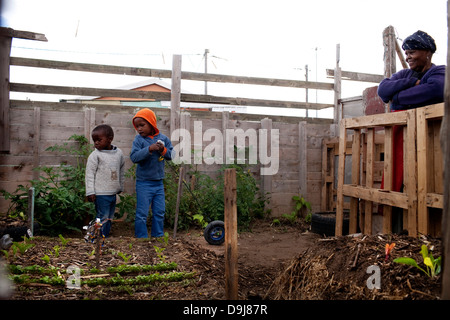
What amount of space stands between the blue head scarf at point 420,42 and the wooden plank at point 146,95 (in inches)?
154

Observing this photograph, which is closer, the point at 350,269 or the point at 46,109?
the point at 350,269

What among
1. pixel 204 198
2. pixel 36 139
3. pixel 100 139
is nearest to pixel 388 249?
pixel 100 139

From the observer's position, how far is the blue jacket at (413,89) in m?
3.42

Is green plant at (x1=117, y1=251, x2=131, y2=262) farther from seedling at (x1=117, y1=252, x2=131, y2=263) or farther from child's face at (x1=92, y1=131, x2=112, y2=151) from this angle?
child's face at (x1=92, y1=131, x2=112, y2=151)

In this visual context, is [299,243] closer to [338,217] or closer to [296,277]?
[338,217]

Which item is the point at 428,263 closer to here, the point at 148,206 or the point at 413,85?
the point at 413,85

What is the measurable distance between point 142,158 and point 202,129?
2112 millimetres

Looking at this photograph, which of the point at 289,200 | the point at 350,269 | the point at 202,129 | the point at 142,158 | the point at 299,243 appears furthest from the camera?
the point at 289,200

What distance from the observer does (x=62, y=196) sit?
529 cm

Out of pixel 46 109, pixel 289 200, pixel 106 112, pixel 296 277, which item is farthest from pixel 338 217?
pixel 46 109

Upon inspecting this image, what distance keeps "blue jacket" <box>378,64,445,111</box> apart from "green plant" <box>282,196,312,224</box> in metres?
3.81

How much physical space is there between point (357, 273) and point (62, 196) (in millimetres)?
4258

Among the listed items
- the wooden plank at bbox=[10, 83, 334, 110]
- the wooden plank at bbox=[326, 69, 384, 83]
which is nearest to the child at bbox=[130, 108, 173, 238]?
the wooden plank at bbox=[10, 83, 334, 110]

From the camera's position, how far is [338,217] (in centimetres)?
454
